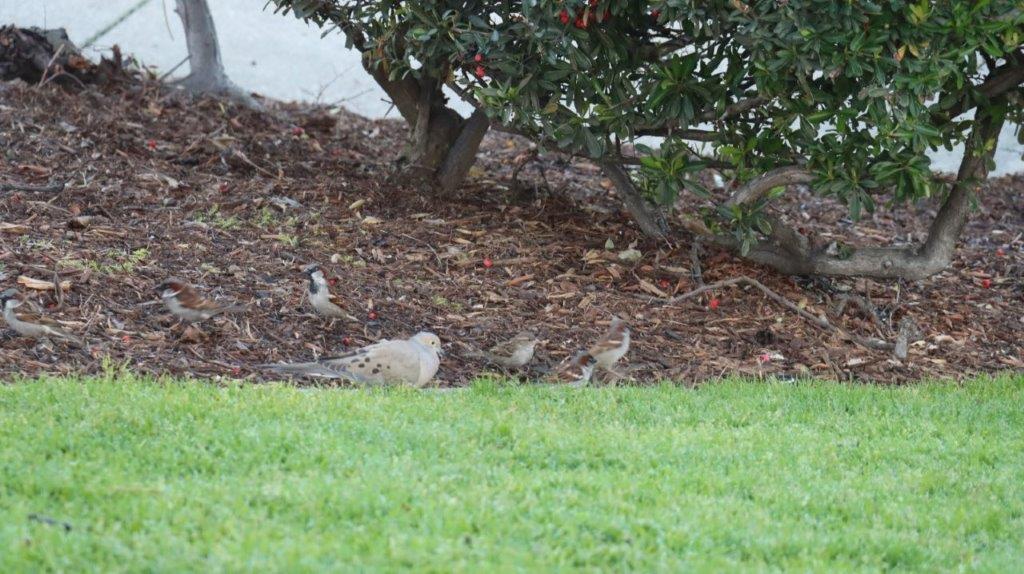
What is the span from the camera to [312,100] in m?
16.0

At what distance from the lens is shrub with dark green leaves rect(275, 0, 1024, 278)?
28.1 feet

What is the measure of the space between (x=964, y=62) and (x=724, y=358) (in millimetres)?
2821

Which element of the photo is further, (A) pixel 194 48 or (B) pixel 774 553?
(A) pixel 194 48

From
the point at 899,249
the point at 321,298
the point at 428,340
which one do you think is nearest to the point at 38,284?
the point at 321,298

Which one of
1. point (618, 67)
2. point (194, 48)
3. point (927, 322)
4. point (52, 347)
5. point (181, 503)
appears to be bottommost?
point (181, 503)

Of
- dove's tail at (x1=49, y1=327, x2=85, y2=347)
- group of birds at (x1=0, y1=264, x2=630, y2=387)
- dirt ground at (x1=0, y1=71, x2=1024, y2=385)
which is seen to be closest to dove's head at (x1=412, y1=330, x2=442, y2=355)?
group of birds at (x1=0, y1=264, x2=630, y2=387)

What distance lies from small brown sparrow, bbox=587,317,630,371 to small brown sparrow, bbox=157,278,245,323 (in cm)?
264

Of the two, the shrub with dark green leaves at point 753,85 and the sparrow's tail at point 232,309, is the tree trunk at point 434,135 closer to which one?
the shrub with dark green leaves at point 753,85

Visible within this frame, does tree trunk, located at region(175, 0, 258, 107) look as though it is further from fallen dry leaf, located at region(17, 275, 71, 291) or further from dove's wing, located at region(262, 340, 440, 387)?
dove's wing, located at region(262, 340, 440, 387)

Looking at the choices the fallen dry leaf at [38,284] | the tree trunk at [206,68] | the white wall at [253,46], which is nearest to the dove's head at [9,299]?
the fallen dry leaf at [38,284]

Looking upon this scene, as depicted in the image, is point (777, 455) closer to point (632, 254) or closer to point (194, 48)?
point (632, 254)

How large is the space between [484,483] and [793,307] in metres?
5.24

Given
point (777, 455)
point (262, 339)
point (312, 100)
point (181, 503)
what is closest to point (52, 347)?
point (262, 339)

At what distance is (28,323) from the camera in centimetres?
784
